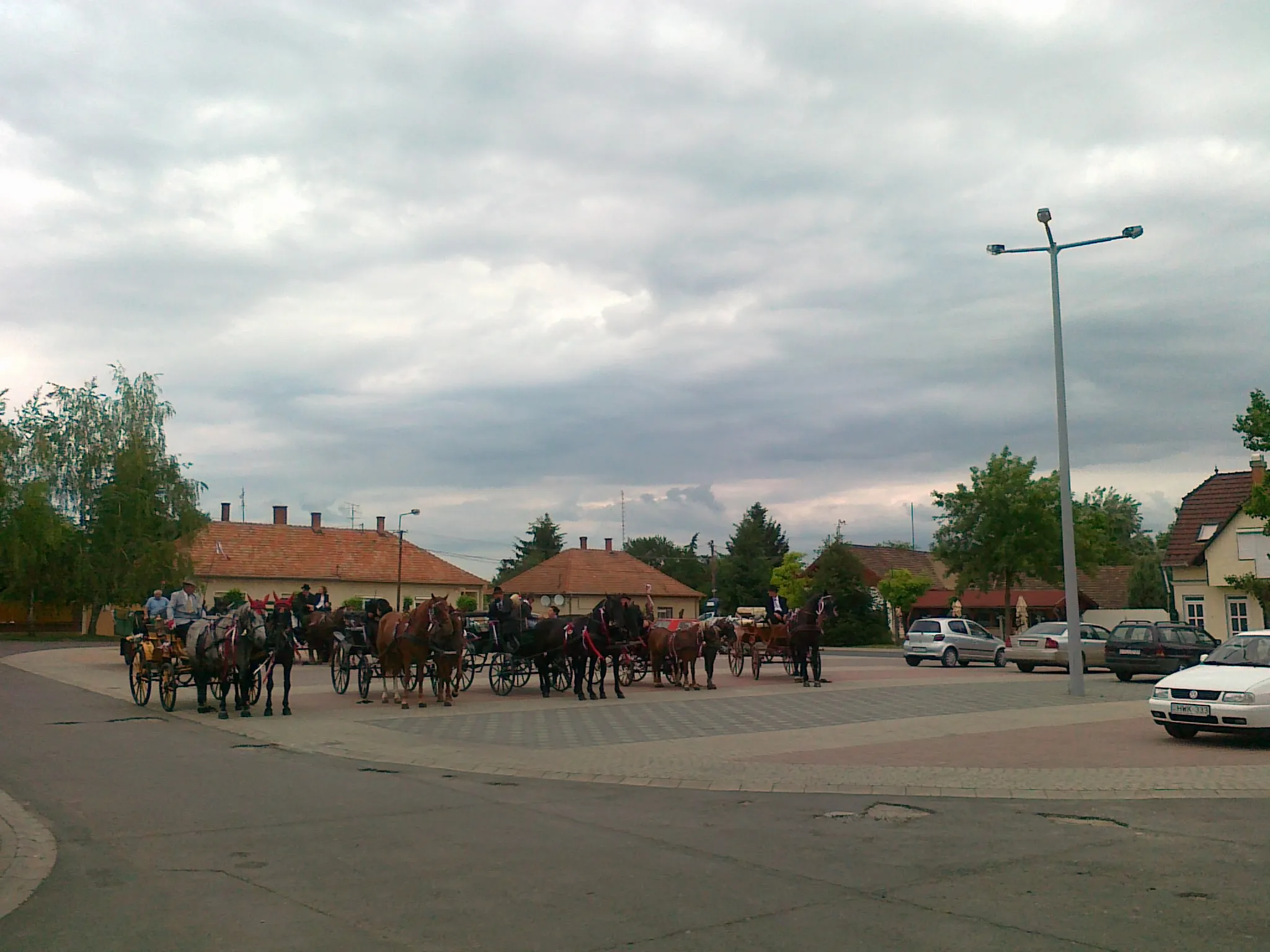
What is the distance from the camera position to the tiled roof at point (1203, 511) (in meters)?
50.5

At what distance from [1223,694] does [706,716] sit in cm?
795

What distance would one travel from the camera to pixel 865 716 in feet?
60.9

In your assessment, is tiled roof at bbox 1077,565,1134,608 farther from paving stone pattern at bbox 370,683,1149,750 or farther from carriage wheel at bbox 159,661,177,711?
carriage wheel at bbox 159,661,177,711

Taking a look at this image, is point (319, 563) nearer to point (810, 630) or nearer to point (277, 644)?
point (810, 630)

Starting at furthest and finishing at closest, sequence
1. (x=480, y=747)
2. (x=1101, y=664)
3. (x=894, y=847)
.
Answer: (x=1101, y=664)
(x=480, y=747)
(x=894, y=847)

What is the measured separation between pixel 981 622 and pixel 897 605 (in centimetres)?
1033

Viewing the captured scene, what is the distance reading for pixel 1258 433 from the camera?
34188 millimetres

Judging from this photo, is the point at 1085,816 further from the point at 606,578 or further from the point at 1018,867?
the point at 606,578

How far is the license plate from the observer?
14.1 meters

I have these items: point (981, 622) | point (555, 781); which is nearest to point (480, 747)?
point (555, 781)

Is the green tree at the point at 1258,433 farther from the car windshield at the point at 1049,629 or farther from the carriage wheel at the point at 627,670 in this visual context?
the carriage wheel at the point at 627,670

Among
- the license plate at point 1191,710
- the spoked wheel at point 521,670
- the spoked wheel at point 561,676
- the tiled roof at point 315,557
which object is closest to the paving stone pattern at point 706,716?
the spoked wheel at point 561,676

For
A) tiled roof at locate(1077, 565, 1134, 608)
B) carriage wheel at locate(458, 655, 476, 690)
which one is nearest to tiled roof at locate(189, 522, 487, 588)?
tiled roof at locate(1077, 565, 1134, 608)

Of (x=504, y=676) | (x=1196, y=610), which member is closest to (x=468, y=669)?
(x=504, y=676)
